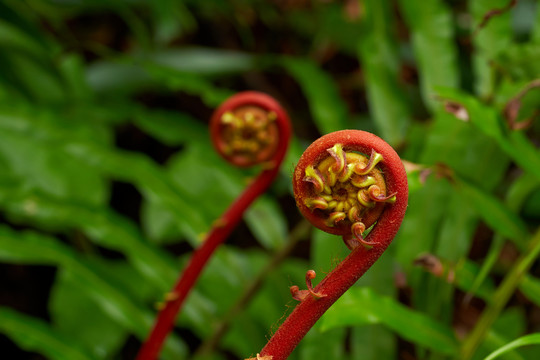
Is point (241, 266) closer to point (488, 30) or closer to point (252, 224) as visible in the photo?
point (252, 224)

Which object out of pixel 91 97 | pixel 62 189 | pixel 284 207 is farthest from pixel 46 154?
pixel 284 207

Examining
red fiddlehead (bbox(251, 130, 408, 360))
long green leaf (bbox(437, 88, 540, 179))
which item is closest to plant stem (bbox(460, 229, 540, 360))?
long green leaf (bbox(437, 88, 540, 179))

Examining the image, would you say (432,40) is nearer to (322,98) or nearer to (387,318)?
(322,98)

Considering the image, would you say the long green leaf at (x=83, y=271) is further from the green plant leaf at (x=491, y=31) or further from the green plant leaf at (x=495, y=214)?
the green plant leaf at (x=491, y=31)

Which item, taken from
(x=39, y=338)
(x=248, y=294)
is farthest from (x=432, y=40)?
(x=39, y=338)

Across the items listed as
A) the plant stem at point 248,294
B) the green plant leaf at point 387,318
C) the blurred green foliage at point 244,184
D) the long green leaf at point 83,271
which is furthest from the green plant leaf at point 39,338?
the green plant leaf at point 387,318

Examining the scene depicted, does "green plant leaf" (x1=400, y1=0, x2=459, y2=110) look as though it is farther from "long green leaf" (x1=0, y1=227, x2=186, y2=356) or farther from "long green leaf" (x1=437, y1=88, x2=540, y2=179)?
"long green leaf" (x1=0, y1=227, x2=186, y2=356)

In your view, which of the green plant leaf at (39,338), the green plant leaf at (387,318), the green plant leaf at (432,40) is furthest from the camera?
the green plant leaf at (432,40)
